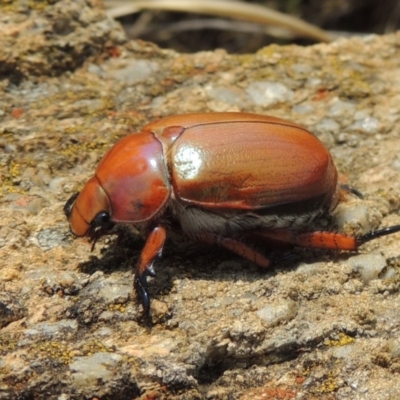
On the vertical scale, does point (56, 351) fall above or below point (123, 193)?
below

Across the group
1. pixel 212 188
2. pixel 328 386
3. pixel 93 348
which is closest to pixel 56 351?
pixel 93 348

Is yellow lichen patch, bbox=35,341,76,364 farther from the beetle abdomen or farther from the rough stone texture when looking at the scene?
the beetle abdomen

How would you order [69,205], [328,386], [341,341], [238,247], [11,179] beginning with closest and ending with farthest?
[328,386]
[341,341]
[238,247]
[69,205]
[11,179]

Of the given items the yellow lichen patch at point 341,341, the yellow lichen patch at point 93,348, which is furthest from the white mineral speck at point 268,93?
the yellow lichen patch at point 93,348

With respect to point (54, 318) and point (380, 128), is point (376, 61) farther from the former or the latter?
point (54, 318)

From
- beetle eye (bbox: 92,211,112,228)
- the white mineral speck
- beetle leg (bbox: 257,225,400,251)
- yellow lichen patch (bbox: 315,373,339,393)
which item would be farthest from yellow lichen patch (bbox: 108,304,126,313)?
the white mineral speck

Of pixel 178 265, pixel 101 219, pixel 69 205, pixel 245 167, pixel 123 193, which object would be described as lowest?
pixel 178 265

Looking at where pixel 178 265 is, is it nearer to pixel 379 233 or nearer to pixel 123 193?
pixel 123 193

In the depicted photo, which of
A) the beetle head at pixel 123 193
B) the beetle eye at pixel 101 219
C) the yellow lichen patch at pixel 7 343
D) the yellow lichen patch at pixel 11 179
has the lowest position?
the yellow lichen patch at pixel 11 179

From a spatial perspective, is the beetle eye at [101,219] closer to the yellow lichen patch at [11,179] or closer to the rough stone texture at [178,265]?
the rough stone texture at [178,265]
